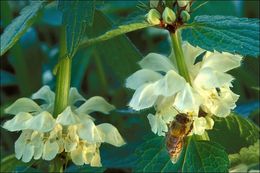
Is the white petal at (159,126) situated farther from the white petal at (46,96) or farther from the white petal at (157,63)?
the white petal at (46,96)

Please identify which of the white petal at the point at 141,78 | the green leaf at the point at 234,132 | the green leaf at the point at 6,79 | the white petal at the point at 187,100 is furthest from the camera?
the green leaf at the point at 6,79

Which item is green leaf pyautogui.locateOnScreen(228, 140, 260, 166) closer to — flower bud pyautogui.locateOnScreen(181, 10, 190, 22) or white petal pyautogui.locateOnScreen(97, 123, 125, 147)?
white petal pyautogui.locateOnScreen(97, 123, 125, 147)

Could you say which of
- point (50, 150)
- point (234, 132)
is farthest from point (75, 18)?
point (234, 132)

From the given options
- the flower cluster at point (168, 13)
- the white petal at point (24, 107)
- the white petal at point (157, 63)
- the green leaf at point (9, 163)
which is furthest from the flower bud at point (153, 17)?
the green leaf at point (9, 163)

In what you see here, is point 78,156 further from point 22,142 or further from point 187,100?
point 187,100

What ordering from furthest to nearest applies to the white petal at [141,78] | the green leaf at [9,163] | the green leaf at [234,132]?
the green leaf at [9,163] → the green leaf at [234,132] → the white petal at [141,78]

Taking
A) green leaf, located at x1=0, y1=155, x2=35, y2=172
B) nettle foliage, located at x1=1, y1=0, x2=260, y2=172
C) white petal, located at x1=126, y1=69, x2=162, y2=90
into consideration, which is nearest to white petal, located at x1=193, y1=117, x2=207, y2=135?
nettle foliage, located at x1=1, y1=0, x2=260, y2=172

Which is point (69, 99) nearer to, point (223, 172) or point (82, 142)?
point (82, 142)
